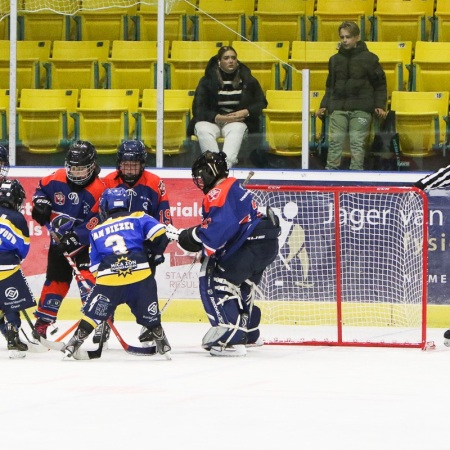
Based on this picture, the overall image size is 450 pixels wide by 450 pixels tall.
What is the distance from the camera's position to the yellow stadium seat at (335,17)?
945cm

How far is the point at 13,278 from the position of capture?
7.36 m

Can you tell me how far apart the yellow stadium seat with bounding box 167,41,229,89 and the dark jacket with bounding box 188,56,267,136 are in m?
0.08

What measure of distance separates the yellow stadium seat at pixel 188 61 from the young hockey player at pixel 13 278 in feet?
7.79

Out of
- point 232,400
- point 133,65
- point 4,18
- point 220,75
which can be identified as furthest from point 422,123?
point 232,400

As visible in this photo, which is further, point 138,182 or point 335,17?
point 335,17

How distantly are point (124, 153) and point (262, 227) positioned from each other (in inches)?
36.4

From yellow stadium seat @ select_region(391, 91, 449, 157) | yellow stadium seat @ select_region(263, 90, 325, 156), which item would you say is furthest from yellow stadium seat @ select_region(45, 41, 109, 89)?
yellow stadium seat @ select_region(391, 91, 449, 157)

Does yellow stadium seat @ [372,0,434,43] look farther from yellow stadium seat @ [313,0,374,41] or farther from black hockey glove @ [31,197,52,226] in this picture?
black hockey glove @ [31,197,52,226]

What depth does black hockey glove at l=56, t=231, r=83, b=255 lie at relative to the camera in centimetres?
761

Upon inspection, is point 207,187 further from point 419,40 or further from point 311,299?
point 419,40

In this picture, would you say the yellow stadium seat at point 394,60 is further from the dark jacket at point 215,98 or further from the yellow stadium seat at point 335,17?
the dark jacket at point 215,98

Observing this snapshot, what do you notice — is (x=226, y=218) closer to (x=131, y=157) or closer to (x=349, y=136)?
(x=131, y=157)

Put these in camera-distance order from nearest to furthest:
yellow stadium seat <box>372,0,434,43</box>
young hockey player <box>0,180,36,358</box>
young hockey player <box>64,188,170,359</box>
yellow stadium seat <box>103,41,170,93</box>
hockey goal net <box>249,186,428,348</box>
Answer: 1. young hockey player <box>64,188,170,359</box>
2. young hockey player <box>0,180,36,358</box>
3. hockey goal net <box>249,186,428,348</box>
4. yellow stadium seat <box>103,41,170,93</box>
5. yellow stadium seat <box>372,0,434,43</box>

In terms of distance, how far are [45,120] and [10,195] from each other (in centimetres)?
222
